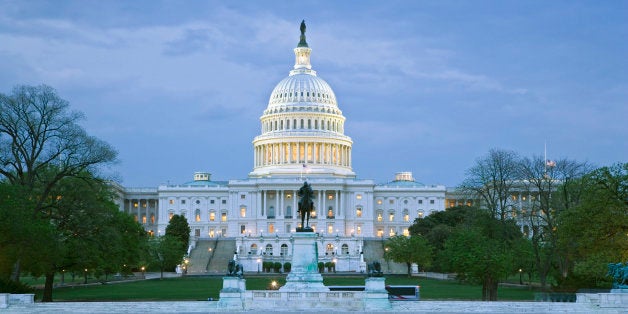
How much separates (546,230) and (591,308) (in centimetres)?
2526

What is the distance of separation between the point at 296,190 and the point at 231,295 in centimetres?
11226

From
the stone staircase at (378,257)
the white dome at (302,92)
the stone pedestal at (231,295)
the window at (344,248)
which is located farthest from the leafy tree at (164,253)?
the white dome at (302,92)

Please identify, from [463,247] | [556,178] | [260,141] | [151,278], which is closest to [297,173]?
[260,141]

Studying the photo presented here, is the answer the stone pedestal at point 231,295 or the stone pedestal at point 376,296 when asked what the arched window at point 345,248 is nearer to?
the stone pedestal at point 231,295

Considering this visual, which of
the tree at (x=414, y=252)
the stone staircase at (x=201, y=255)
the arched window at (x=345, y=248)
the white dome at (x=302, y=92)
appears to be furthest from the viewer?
the white dome at (x=302, y=92)

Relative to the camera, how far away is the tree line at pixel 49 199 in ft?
Result: 178

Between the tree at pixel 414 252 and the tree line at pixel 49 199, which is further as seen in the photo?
the tree at pixel 414 252

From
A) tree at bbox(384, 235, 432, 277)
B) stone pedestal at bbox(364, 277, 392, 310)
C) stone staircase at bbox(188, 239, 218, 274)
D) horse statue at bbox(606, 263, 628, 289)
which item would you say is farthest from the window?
stone pedestal at bbox(364, 277, 392, 310)

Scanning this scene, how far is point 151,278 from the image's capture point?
105 meters

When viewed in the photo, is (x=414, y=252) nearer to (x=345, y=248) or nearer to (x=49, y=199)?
(x=345, y=248)

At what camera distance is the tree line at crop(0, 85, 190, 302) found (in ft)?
178

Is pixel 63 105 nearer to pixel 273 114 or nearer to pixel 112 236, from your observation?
pixel 112 236

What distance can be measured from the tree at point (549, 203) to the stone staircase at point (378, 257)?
3614 centimetres

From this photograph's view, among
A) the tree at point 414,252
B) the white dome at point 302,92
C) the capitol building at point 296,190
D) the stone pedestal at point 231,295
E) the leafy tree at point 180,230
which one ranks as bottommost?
the stone pedestal at point 231,295
